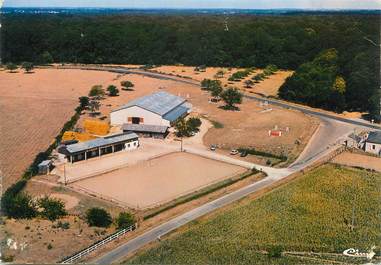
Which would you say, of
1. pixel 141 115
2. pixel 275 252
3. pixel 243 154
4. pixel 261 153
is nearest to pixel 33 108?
pixel 141 115

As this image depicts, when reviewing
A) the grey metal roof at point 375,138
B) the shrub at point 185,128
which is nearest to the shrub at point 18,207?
the shrub at point 185,128

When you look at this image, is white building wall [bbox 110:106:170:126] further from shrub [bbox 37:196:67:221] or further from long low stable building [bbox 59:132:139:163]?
shrub [bbox 37:196:67:221]

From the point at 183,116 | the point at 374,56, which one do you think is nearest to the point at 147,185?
the point at 183,116

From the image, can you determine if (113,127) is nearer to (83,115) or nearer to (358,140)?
(83,115)

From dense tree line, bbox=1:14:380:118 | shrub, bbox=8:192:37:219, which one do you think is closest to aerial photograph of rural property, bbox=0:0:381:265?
shrub, bbox=8:192:37:219

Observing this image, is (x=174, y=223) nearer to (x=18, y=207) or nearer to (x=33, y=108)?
(x=18, y=207)

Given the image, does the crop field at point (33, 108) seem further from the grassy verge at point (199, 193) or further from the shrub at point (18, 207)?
the grassy verge at point (199, 193)

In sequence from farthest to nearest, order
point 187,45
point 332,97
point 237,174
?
point 187,45 → point 332,97 → point 237,174
